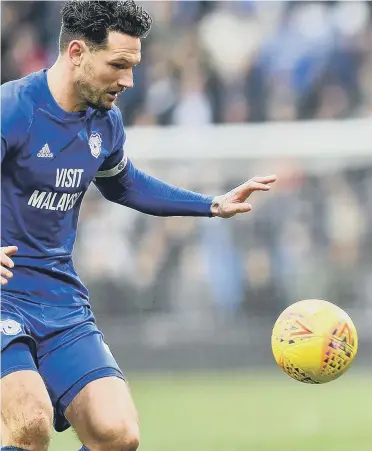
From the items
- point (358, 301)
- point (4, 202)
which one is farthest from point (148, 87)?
point (4, 202)

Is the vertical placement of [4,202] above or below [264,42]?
above

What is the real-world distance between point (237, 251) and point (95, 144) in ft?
24.8

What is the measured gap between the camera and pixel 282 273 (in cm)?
1334

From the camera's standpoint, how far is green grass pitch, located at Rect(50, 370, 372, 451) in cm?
870

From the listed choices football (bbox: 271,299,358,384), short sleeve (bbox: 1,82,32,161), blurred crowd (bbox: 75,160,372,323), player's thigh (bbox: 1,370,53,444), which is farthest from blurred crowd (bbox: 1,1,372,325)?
player's thigh (bbox: 1,370,53,444)

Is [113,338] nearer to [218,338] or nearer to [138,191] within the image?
[218,338]

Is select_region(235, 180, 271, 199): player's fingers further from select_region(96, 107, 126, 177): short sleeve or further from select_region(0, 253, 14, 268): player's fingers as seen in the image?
select_region(0, 253, 14, 268): player's fingers

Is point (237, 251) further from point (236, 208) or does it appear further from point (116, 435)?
point (116, 435)

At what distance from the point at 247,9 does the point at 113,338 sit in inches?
173

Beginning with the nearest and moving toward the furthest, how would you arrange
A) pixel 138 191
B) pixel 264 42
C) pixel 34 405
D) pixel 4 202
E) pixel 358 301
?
pixel 34 405, pixel 4 202, pixel 138 191, pixel 358 301, pixel 264 42

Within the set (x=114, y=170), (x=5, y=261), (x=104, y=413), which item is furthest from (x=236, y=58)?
(x=5, y=261)

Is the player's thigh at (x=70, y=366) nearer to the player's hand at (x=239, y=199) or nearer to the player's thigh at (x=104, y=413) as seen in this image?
the player's thigh at (x=104, y=413)

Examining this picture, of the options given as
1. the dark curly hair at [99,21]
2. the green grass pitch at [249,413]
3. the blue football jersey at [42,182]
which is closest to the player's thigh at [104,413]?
the blue football jersey at [42,182]

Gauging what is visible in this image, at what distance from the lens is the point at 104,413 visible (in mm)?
5418
